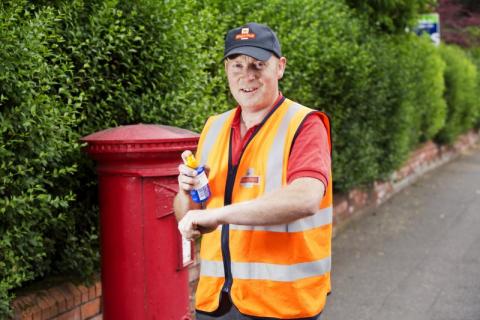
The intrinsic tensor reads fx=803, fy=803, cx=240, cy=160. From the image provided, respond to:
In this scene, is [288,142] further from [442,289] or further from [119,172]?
[442,289]

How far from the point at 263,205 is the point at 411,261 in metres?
5.57

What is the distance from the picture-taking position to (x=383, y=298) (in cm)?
673

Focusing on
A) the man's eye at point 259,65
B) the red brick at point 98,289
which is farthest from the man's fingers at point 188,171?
the red brick at point 98,289

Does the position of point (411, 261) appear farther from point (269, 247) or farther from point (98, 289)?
point (269, 247)

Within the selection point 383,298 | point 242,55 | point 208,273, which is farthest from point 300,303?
point 383,298

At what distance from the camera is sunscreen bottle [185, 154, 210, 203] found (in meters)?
2.92

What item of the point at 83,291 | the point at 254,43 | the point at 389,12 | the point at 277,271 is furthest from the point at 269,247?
the point at 389,12

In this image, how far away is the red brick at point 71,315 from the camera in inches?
179

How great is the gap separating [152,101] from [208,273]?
6.70 ft

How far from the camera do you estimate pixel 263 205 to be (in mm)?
2734

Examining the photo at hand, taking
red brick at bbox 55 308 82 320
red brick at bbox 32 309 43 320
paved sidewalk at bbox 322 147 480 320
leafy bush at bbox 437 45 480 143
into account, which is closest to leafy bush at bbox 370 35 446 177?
paved sidewalk at bbox 322 147 480 320

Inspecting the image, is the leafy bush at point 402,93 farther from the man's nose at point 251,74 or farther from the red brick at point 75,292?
the man's nose at point 251,74

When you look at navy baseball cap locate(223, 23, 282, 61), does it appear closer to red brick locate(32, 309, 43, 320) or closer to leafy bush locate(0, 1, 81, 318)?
leafy bush locate(0, 1, 81, 318)

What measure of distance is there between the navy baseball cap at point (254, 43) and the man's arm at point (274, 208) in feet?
1.70
